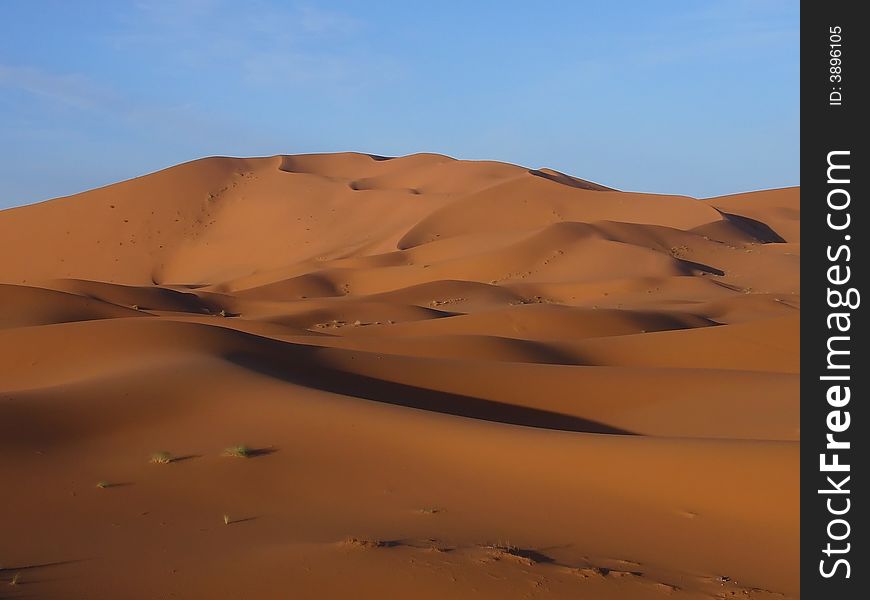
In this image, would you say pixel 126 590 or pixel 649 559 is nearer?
pixel 126 590

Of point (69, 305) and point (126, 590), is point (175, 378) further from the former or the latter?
point (69, 305)

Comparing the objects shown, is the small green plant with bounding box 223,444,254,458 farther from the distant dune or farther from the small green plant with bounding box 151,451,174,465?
the small green plant with bounding box 151,451,174,465

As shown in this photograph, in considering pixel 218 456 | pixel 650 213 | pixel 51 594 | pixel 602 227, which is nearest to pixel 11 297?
pixel 218 456

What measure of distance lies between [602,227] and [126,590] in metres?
43.6

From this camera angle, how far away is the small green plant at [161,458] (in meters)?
8.41

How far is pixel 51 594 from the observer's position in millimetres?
5312

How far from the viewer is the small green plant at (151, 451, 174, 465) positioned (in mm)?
8414

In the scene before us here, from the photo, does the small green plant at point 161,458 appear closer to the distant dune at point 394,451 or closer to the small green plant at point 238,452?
the distant dune at point 394,451
